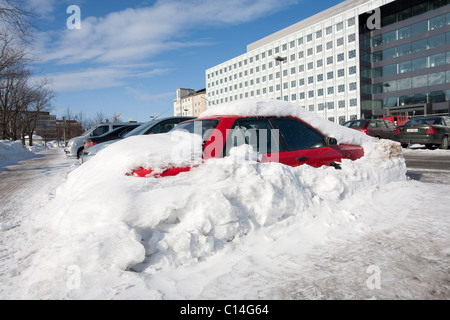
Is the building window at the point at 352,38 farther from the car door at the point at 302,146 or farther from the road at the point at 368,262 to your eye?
the road at the point at 368,262

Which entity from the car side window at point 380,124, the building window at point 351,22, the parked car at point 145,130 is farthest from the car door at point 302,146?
the building window at point 351,22

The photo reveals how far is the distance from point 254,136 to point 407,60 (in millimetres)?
55460

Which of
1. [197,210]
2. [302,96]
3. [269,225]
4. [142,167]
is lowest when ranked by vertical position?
[269,225]

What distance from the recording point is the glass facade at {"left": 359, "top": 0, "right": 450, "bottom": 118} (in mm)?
44031

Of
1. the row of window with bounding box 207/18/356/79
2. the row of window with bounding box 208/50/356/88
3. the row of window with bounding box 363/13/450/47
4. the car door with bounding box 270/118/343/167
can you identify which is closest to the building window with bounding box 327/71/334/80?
the row of window with bounding box 208/50/356/88

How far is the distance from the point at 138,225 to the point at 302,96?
65233 mm

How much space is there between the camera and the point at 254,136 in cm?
399

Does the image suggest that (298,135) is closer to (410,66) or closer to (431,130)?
(431,130)

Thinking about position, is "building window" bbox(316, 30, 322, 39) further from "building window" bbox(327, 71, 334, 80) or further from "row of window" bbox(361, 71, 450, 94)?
"row of window" bbox(361, 71, 450, 94)

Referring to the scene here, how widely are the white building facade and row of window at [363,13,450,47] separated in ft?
14.2

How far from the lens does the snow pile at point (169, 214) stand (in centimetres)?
230

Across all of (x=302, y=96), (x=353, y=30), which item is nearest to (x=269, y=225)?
(x=353, y=30)
